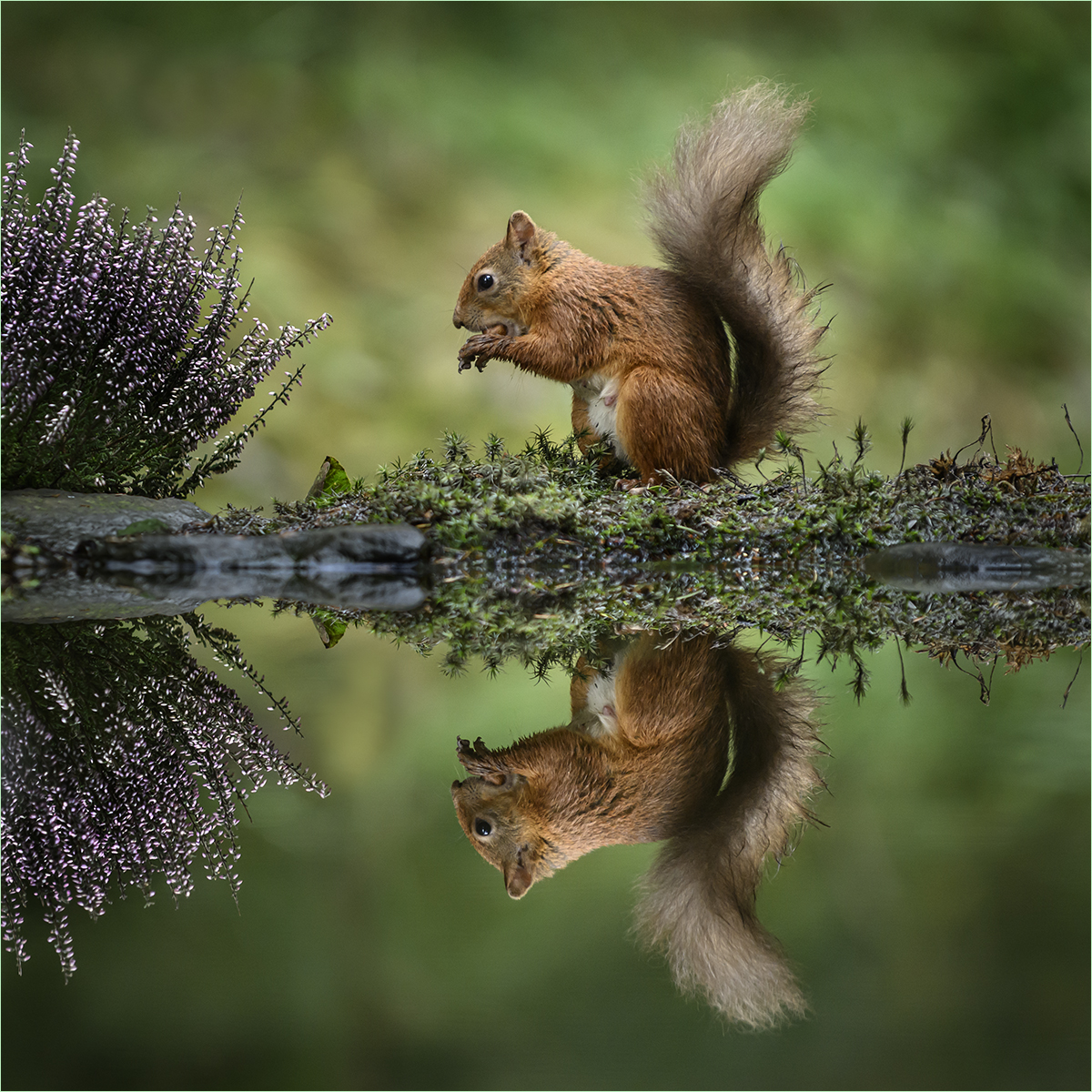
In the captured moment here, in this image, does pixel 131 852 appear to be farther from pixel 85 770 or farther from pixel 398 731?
pixel 398 731

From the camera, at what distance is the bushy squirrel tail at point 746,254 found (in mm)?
4117

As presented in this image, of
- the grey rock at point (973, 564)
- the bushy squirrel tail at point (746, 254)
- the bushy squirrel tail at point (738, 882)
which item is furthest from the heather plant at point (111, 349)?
the bushy squirrel tail at point (738, 882)

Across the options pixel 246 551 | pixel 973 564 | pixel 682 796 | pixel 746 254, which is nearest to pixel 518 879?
pixel 682 796

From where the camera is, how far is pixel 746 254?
4.27 metres

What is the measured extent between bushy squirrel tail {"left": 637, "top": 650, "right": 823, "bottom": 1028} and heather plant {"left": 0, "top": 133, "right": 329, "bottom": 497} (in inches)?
113

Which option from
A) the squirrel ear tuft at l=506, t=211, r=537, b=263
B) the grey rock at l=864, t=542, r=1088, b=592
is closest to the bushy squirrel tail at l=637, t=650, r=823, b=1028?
the grey rock at l=864, t=542, r=1088, b=592

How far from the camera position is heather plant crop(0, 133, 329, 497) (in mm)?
3719

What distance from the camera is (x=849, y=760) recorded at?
1.61m

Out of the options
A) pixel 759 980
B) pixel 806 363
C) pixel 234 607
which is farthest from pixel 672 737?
pixel 806 363

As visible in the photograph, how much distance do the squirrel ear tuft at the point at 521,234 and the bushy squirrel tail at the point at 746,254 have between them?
52cm

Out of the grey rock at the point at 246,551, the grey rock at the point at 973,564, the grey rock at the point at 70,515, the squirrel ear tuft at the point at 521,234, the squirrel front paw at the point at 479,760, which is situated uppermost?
the squirrel ear tuft at the point at 521,234

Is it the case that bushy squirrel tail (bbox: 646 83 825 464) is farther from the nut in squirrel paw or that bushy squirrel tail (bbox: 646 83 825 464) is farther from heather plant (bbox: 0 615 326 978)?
heather plant (bbox: 0 615 326 978)

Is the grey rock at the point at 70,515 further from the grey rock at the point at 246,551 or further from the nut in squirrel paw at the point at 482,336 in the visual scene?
the nut in squirrel paw at the point at 482,336

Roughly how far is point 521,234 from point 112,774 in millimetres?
3268
